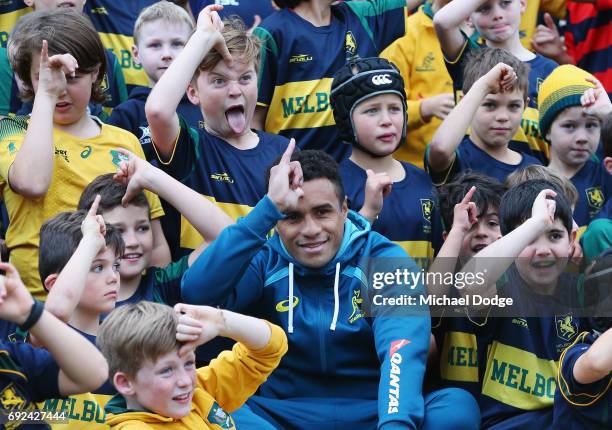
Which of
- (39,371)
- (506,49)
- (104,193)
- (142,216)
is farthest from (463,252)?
(39,371)

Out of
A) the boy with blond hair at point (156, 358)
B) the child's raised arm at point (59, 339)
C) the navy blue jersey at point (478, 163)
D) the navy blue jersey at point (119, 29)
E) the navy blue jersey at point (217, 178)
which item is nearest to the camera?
the child's raised arm at point (59, 339)

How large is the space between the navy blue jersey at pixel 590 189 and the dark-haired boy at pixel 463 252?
0.87 m

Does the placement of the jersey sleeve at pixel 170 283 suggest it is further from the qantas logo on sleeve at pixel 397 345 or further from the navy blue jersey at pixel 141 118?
the qantas logo on sleeve at pixel 397 345

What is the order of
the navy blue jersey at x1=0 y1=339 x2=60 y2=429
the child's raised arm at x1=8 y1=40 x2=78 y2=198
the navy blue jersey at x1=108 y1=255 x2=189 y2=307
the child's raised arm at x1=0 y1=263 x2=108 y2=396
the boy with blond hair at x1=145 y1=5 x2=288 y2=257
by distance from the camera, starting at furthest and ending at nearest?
the boy with blond hair at x1=145 y1=5 x2=288 y2=257 → the navy blue jersey at x1=108 y1=255 x2=189 y2=307 → the child's raised arm at x1=8 y1=40 x2=78 y2=198 → the navy blue jersey at x1=0 y1=339 x2=60 y2=429 → the child's raised arm at x1=0 y1=263 x2=108 y2=396

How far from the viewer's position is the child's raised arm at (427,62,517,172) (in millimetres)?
5934

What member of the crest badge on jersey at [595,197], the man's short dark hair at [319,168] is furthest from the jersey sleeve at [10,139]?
the crest badge on jersey at [595,197]

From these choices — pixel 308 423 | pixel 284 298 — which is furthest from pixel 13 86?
pixel 308 423

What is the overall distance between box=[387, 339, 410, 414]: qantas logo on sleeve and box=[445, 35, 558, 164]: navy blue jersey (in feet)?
7.24

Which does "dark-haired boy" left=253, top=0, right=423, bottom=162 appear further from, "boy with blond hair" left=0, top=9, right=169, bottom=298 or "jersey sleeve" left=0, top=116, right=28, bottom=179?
"jersey sleeve" left=0, top=116, right=28, bottom=179

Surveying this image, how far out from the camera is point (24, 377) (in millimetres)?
4035

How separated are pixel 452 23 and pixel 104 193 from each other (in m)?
2.28

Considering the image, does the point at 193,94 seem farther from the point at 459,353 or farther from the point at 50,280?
the point at 459,353

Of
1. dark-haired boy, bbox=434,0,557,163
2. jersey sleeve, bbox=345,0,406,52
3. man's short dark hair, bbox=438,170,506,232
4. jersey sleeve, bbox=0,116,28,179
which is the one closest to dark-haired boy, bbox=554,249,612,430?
man's short dark hair, bbox=438,170,506,232

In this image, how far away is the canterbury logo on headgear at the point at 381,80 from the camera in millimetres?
5852
